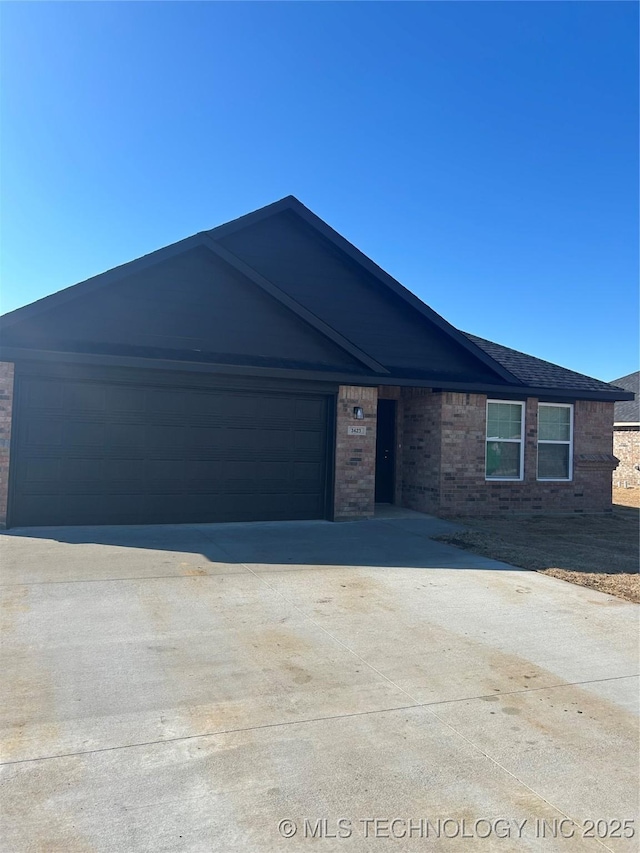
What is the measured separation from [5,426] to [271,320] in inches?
185

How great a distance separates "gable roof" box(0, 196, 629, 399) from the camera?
9.80 m

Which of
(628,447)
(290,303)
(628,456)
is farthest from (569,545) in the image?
(628,447)

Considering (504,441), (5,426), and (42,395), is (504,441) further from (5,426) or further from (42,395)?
(5,426)

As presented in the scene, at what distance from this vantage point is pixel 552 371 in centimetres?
1411

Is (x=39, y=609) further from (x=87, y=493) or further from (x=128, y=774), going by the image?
(x=87, y=493)

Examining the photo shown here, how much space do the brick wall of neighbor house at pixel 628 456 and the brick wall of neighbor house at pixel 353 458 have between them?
47.3ft

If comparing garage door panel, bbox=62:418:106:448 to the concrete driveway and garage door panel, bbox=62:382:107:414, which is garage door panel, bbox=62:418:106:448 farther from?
the concrete driveway

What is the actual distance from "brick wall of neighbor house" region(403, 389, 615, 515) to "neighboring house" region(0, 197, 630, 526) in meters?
0.04

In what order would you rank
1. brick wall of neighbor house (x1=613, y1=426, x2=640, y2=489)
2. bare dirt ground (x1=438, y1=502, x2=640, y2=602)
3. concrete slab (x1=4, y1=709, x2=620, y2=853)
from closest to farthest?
concrete slab (x1=4, y1=709, x2=620, y2=853)
bare dirt ground (x1=438, y1=502, x2=640, y2=602)
brick wall of neighbor house (x1=613, y1=426, x2=640, y2=489)

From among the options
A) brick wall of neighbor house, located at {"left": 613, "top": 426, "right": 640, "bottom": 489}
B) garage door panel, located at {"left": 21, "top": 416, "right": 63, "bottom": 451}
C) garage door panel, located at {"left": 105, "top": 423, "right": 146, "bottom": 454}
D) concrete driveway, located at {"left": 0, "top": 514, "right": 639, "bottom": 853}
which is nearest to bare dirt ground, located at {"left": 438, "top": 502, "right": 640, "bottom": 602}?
concrete driveway, located at {"left": 0, "top": 514, "right": 639, "bottom": 853}

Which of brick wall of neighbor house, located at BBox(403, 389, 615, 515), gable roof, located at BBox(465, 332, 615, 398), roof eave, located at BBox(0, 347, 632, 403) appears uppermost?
gable roof, located at BBox(465, 332, 615, 398)

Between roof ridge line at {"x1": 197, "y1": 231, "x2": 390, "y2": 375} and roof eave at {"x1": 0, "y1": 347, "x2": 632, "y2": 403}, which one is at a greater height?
roof ridge line at {"x1": 197, "y1": 231, "x2": 390, "y2": 375}

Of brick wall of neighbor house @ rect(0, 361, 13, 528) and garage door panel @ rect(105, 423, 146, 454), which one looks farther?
garage door panel @ rect(105, 423, 146, 454)

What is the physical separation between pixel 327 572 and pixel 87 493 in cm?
443
